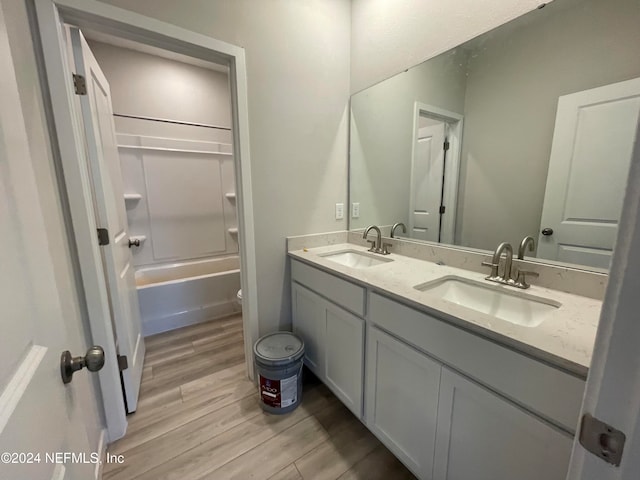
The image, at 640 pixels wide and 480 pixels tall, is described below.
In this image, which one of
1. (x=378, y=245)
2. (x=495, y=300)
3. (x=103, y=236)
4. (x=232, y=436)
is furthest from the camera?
(x=378, y=245)

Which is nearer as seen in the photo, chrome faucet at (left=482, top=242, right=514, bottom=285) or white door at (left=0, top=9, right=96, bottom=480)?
white door at (left=0, top=9, right=96, bottom=480)

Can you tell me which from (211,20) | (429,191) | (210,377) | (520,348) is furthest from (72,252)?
(429,191)

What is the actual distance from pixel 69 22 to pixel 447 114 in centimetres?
181

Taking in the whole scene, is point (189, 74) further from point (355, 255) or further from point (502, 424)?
point (502, 424)

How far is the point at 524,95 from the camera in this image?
119 centimetres

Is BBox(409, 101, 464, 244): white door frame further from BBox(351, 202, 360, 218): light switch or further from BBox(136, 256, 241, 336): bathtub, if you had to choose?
BBox(136, 256, 241, 336): bathtub

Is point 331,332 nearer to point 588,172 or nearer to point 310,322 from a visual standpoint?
point 310,322

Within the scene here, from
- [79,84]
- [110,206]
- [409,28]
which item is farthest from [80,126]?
[409,28]

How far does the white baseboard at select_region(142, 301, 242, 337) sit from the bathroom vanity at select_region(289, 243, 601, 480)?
1451 millimetres

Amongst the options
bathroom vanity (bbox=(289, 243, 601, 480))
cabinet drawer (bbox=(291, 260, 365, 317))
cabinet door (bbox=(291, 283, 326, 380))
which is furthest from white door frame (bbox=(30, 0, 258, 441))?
bathroom vanity (bbox=(289, 243, 601, 480))

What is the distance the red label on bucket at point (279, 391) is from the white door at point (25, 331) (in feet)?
3.36

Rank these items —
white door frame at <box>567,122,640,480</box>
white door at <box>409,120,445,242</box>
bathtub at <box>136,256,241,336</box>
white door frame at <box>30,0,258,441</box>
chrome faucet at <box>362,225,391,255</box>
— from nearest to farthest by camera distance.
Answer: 1. white door frame at <box>567,122,640,480</box>
2. white door frame at <box>30,0,258,441</box>
3. white door at <box>409,120,445,242</box>
4. chrome faucet at <box>362,225,391,255</box>
5. bathtub at <box>136,256,241,336</box>

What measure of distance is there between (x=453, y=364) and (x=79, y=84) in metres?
1.91

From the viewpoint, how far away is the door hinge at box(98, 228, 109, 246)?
1.31m
